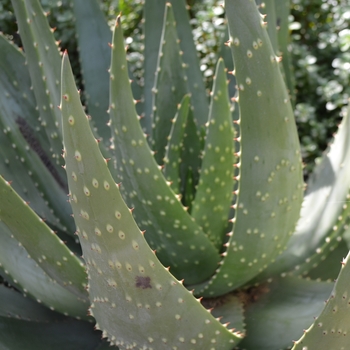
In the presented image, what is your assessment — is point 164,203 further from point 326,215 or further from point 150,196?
point 326,215

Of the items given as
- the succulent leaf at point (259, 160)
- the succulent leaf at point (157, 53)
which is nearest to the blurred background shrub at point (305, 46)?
the succulent leaf at point (157, 53)

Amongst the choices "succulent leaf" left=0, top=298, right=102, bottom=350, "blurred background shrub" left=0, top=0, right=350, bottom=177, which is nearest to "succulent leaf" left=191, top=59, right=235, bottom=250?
"succulent leaf" left=0, top=298, right=102, bottom=350

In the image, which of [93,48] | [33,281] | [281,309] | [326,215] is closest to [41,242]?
[33,281]

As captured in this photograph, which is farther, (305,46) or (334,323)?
(305,46)

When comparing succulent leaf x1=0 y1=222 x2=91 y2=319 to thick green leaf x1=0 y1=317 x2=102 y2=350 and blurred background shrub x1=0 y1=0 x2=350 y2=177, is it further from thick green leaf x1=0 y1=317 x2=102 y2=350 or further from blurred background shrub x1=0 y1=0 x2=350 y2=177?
blurred background shrub x1=0 y1=0 x2=350 y2=177

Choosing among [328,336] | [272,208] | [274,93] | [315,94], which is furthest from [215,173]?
[315,94]

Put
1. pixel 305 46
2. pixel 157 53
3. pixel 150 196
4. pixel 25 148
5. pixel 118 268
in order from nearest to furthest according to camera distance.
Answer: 1. pixel 118 268
2. pixel 150 196
3. pixel 25 148
4. pixel 157 53
5. pixel 305 46

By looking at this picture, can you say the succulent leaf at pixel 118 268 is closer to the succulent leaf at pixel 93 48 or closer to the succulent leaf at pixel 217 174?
the succulent leaf at pixel 217 174

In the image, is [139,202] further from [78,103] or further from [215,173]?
[78,103]
